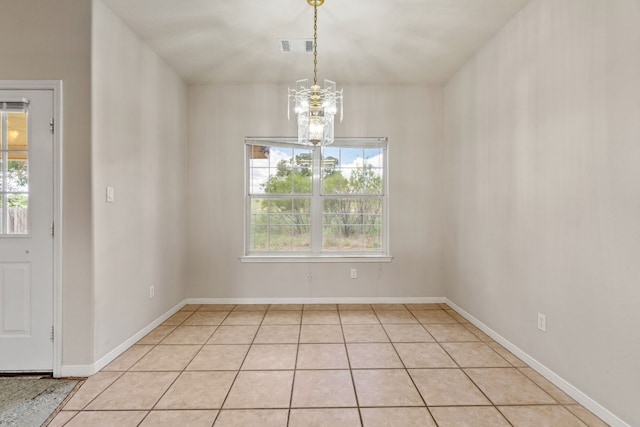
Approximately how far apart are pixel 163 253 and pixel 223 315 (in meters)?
0.96

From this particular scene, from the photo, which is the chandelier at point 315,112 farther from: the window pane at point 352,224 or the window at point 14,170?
the window at point 14,170

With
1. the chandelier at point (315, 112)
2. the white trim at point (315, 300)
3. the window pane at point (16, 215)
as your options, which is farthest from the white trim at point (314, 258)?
the window pane at point (16, 215)

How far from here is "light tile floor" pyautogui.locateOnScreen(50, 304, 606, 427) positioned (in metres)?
1.87

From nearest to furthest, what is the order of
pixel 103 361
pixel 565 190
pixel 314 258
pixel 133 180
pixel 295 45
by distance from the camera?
pixel 565 190 < pixel 103 361 < pixel 133 180 < pixel 295 45 < pixel 314 258

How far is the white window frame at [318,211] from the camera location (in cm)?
405

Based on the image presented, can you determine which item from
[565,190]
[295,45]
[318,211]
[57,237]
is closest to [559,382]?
[565,190]

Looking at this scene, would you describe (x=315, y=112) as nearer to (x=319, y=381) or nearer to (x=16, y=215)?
(x=319, y=381)

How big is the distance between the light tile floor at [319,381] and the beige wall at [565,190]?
351 millimetres

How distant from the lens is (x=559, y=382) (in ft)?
7.12

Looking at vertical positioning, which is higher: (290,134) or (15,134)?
(290,134)

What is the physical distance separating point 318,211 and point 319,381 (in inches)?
88.8

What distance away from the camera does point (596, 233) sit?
1.91 meters

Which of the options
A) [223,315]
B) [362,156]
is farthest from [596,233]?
[223,315]

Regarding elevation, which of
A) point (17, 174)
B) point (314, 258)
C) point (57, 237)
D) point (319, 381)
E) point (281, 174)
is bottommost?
point (319, 381)
